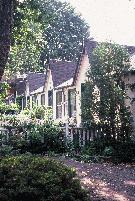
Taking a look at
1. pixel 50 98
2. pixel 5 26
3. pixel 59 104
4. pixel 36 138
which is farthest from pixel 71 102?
pixel 5 26

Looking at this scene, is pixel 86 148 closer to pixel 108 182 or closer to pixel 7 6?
pixel 108 182

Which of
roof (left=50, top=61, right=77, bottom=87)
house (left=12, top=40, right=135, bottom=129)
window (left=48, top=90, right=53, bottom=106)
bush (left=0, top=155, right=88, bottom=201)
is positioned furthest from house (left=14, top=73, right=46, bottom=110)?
bush (left=0, top=155, right=88, bottom=201)

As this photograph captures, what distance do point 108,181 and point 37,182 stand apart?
4.84 meters

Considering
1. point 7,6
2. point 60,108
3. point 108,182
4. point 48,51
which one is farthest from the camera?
point 48,51

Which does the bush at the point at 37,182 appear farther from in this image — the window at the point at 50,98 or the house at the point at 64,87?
the window at the point at 50,98

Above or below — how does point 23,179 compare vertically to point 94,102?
below

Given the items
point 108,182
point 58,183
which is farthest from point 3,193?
point 108,182

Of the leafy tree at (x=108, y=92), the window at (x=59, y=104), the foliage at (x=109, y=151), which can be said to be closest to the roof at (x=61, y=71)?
the window at (x=59, y=104)

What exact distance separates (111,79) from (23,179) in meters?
12.5

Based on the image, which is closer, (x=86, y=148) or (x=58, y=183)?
(x=58, y=183)

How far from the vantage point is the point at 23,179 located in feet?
21.4

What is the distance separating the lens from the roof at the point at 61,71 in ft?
109

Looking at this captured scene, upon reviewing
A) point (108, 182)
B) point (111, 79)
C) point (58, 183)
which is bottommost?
point (108, 182)

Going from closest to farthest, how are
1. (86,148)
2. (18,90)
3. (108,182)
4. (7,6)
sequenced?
(7,6), (108,182), (86,148), (18,90)
